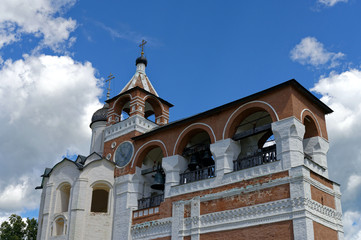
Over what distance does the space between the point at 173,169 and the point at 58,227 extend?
612 cm

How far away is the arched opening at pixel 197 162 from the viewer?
16922 mm

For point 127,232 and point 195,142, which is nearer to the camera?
point 127,232

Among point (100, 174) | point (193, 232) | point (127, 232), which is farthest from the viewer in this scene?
point (100, 174)

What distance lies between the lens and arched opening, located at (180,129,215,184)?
1692cm

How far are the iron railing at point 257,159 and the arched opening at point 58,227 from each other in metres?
8.46

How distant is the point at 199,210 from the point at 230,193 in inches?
58.5

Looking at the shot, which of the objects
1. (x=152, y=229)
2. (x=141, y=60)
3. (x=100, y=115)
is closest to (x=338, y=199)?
(x=152, y=229)

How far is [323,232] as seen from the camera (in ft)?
45.6

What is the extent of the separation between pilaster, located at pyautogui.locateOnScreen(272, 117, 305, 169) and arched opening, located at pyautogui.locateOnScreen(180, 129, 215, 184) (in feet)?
10.3

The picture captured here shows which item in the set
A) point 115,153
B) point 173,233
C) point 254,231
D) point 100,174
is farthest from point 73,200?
point 254,231

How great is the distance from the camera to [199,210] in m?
16.0

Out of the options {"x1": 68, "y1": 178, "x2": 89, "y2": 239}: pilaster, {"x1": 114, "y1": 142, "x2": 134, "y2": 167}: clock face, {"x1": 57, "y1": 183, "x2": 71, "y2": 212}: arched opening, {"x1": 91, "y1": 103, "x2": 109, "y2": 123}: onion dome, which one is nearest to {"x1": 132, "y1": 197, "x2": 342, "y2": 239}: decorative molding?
{"x1": 68, "y1": 178, "x2": 89, "y2": 239}: pilaster

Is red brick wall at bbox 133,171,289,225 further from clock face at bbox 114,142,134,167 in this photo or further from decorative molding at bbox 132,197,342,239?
clock face at bbox 114,142,134,167

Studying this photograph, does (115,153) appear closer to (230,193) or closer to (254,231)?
(230,193)
